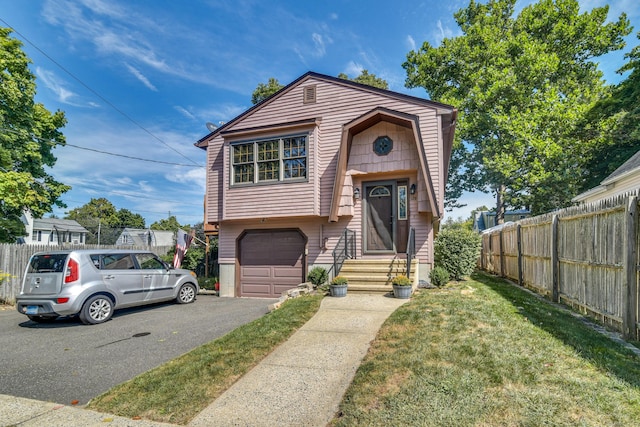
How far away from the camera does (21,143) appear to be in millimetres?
15172

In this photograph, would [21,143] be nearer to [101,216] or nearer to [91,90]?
[91,90]

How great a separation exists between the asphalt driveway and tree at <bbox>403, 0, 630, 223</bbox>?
20532 mm

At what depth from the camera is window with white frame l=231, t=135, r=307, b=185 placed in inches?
415

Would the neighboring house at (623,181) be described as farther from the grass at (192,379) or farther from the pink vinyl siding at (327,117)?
the grass at (192,379)

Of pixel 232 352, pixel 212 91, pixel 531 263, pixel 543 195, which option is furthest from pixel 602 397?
pixel 543 195

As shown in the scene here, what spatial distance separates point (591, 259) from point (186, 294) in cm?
992

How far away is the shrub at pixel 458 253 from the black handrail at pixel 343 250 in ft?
8.81

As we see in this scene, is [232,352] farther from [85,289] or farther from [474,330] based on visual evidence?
[85,289]

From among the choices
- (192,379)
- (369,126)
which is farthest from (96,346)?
(369,126)

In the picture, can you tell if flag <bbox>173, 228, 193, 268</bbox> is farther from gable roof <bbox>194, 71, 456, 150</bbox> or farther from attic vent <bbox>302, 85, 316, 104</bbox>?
attic vent <bbox>302, 85, 316, 104</bbox>

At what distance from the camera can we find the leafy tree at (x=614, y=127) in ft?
59.5

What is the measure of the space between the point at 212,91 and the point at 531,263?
A: 15.9 meters

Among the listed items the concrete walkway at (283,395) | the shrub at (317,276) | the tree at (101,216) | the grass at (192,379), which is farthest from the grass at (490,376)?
the tree at (101,216)

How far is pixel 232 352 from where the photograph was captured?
477 cm
